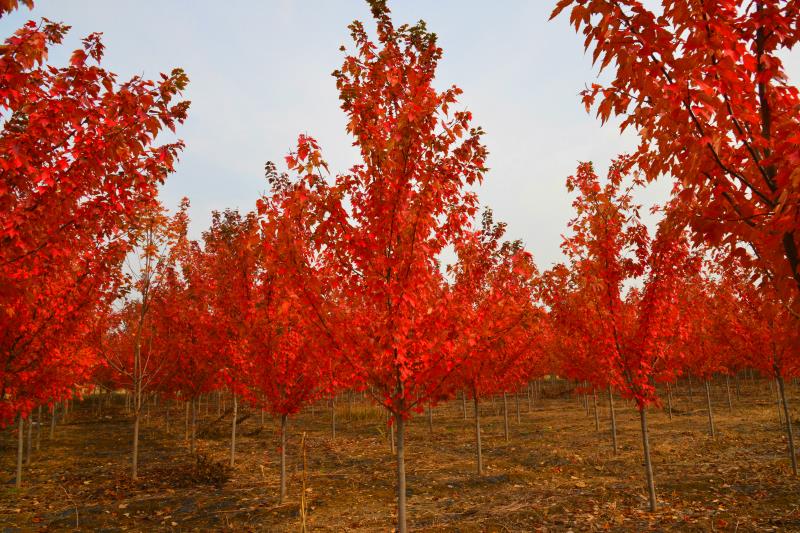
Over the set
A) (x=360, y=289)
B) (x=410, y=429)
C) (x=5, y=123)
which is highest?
(x=5, y=123)

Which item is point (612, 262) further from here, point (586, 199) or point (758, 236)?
point (758, 236)

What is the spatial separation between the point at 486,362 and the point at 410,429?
9237mm

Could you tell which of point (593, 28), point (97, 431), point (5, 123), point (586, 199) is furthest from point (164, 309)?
point (593, 28)

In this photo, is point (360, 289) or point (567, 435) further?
point (567, 435)

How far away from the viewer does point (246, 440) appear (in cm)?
1819

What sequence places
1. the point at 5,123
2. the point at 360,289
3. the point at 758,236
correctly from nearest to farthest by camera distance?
A: the point at 758,236 < the point at 5,123 < the point at 360,289

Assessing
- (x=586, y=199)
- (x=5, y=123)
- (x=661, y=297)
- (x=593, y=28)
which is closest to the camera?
(x=593, y=28)

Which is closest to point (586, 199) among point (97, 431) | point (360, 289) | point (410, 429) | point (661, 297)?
point (661, 297)

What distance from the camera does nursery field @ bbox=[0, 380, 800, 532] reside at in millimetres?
8195

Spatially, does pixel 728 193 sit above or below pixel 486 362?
above

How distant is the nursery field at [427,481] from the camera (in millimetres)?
8195

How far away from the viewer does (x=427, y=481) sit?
11305 millimetres

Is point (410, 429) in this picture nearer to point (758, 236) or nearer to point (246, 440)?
point (246, 440)

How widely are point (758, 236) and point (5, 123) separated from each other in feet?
20.3
